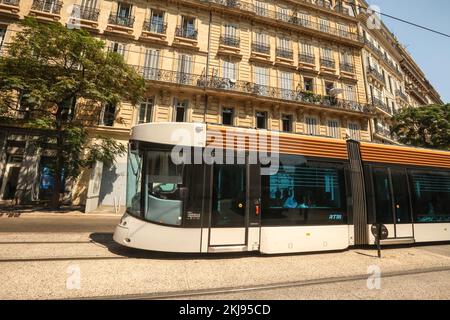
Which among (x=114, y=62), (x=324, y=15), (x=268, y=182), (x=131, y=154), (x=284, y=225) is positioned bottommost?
(x=284, y=225)

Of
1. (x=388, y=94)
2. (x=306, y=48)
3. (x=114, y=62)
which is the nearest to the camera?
(x=114, y=62)

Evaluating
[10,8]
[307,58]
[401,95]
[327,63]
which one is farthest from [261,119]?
[401,95]

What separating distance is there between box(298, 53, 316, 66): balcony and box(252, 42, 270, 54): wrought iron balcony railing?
123 inches

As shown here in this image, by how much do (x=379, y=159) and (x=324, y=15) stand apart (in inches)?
866

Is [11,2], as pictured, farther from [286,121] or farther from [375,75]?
[375,75]

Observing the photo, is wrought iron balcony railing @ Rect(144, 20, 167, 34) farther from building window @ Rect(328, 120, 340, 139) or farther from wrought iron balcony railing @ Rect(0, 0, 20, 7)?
building window @ Rect(328, 120, 340, 139)

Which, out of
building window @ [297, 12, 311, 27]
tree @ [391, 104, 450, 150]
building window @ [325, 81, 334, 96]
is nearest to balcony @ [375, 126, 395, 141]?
tree @ [391, 104, 450, 150]

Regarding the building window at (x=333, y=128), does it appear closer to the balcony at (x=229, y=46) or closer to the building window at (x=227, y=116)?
the building window at (x=227, y=116)

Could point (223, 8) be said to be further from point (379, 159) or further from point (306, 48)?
point (379, 159)

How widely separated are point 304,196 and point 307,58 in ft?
61.5

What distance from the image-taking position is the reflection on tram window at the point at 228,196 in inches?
194

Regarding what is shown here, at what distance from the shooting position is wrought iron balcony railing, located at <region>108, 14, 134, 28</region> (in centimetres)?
1689

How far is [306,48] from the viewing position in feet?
67.9

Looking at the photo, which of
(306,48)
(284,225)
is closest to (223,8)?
(306,48)
